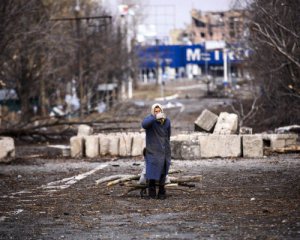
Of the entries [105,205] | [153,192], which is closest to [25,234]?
[105,205]

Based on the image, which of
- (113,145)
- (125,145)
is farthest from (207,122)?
(113,145)

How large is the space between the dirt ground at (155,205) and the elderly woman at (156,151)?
0.36 m

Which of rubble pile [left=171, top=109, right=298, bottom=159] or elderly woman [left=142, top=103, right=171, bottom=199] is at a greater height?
elderly woman [left=142, top=103, right=171, bottom=199]

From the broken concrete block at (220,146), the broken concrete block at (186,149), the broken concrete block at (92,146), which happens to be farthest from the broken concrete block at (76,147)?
the broken concrete block at (220,146)

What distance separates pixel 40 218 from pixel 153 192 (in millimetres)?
3054

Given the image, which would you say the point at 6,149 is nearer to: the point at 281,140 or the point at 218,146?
the point at 218,146

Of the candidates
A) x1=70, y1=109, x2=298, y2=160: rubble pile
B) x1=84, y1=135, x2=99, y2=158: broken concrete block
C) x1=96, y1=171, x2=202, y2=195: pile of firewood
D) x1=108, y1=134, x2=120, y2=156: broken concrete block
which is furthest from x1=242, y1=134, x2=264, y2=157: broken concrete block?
x1=96, y1=171, x2=202, y2=195: pile of firewood

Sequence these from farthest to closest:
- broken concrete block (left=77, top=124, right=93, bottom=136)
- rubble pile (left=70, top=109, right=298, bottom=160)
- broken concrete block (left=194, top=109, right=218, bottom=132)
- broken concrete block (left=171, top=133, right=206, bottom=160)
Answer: broken concrete block (left=77, top=124, right=93, bottom=136) < broken concrete block (left=194, top=109, right=218, bottom=132) < rubble pile (left=70, top=109, right=298, bottom=160) < broken concrete block (left=171, top=133, right=206, bottom=160)

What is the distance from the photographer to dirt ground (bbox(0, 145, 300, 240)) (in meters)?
13.6

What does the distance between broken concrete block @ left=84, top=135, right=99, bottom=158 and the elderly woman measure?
11.5m

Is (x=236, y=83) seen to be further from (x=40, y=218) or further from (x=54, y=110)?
(x=40, y=218)

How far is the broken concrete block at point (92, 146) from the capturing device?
2964 cm

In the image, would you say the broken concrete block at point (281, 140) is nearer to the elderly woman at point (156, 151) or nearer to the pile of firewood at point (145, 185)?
the pile of firewood at point (145, 185)

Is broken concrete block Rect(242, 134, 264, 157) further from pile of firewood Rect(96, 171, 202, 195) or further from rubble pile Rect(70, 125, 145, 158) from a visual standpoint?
pile of firewood Rect(96, 171, 202, 195)
